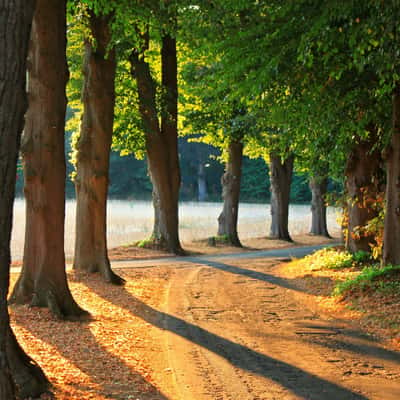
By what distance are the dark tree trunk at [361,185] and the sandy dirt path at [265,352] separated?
209 inches

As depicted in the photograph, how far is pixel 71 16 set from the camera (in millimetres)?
14508

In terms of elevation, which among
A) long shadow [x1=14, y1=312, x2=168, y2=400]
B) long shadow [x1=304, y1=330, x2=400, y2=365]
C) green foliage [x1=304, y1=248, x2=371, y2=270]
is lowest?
long shadow [x1=304, y1=330, x2=400, y2=365]

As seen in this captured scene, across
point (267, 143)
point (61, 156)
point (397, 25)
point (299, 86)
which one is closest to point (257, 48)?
point (299, 86)

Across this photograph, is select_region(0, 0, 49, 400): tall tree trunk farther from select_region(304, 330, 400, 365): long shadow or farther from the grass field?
the grass field

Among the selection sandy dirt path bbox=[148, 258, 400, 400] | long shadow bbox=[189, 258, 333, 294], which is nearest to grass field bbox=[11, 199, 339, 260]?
long shadow bbox=[189, 258, 333, 294]

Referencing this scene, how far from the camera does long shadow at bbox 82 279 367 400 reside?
721cm

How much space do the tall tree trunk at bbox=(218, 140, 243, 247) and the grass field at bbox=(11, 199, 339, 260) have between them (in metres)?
3.19

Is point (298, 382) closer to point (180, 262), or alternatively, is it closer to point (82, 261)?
point (82, 261)

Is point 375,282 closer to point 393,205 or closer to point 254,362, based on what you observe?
point 393,205

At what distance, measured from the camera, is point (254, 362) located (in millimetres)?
8492

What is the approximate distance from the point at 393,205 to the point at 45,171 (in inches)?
305

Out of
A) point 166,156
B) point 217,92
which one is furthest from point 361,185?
point 166,156

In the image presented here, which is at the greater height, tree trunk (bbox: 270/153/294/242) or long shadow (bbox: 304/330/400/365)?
tree trunk (bbox: 270/153/294/242)

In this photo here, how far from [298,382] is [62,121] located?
700 cm
